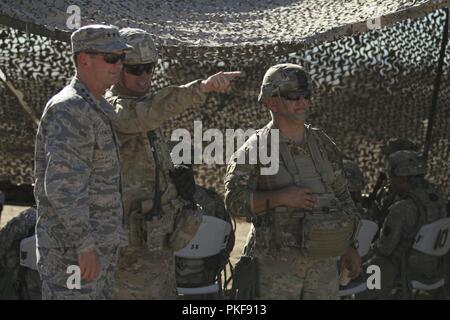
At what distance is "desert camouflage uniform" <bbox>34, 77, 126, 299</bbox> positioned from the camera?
3377 mm

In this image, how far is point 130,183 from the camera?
3938 mm

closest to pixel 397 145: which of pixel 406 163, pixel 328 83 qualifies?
pixel 406 163

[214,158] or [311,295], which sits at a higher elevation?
[214,158]

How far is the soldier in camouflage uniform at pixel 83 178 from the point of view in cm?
338

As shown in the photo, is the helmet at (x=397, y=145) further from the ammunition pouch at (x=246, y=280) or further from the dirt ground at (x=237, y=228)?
the dirt ground at (x=237, y=228)

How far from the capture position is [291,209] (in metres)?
4.11

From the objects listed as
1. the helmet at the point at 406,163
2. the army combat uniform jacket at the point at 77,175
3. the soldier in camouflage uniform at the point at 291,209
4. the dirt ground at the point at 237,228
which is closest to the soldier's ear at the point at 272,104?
the soldier in camouflage uniform at the point at 291,209

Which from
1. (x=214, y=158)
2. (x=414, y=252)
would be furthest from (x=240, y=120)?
(x=414, y=252)

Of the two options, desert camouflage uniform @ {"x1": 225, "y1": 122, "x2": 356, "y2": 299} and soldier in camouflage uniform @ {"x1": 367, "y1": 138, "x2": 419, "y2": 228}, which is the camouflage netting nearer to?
soldier in camouflage uniform @ {"x1": 367, "y1": 138, "x2": 419, "y2": 228}

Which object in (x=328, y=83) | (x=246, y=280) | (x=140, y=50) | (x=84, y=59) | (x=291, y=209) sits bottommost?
(x=246, y=280)

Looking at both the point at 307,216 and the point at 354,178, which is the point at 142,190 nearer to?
the point at 307,216

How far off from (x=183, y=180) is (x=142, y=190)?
198mm

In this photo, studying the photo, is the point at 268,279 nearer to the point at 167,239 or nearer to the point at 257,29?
the point at 167,239

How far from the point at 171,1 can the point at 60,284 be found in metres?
3.39
